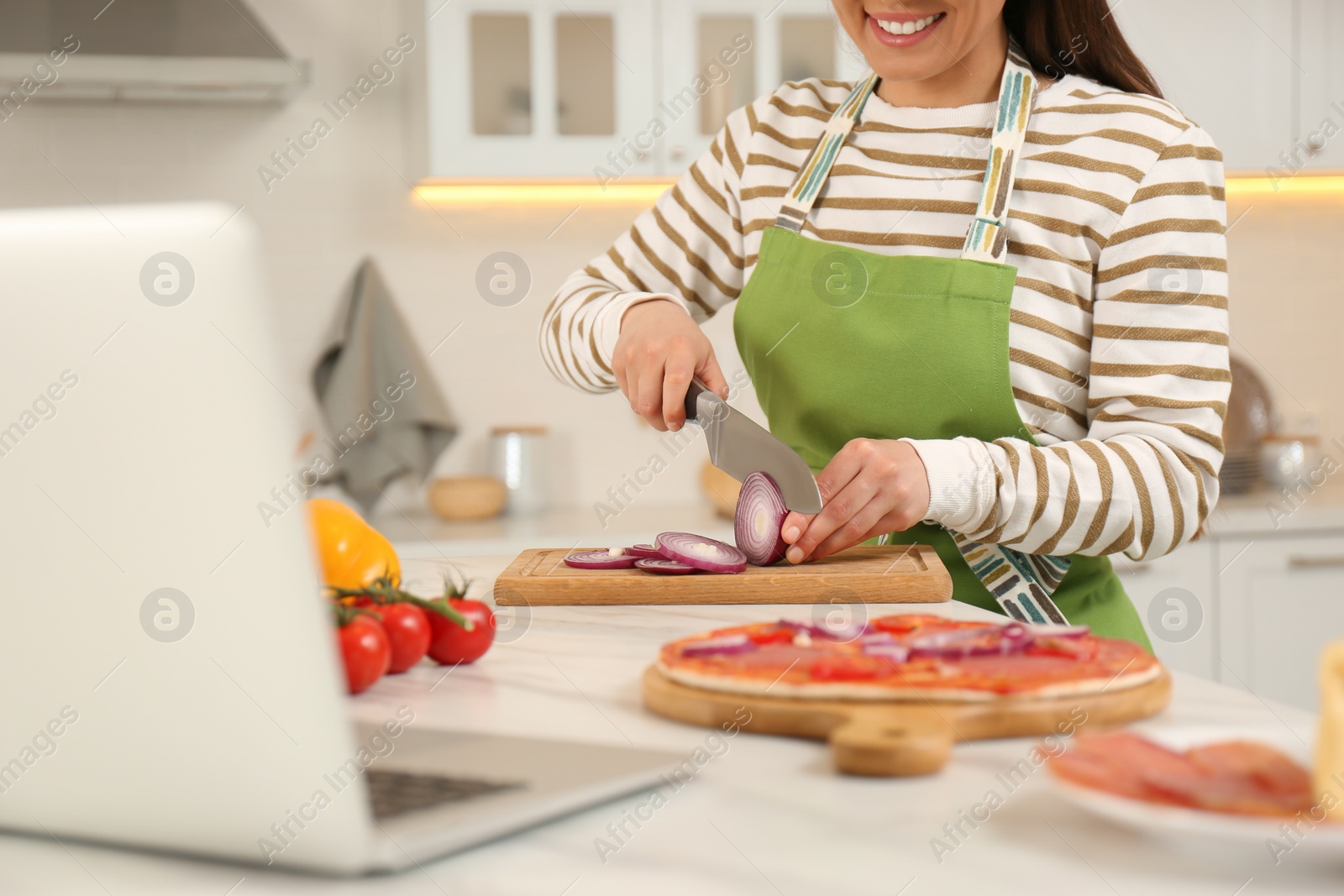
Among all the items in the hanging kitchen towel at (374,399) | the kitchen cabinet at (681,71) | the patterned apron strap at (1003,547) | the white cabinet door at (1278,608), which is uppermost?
the kitchen cabinet at (681,71)

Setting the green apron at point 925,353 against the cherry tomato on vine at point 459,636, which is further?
the green apron at point 925,353

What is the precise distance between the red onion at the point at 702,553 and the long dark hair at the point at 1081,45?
61 centimetres

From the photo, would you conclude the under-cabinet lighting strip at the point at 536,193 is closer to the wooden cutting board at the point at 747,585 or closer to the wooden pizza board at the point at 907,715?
the wooden cutting board at the point at 747,585

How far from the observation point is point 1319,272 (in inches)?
118

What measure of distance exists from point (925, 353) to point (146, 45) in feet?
5.59

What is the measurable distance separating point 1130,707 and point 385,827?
0.38 meters

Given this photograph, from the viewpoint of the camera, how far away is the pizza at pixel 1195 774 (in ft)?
1.48

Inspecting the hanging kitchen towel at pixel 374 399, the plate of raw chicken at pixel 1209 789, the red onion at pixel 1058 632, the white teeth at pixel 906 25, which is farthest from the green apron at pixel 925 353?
the hanging kitchen towel at pixel 374 399

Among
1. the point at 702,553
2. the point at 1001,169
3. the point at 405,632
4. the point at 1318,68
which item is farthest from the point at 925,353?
the point at 1318,68

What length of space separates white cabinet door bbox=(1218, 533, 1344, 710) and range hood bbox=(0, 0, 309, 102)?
202 cm

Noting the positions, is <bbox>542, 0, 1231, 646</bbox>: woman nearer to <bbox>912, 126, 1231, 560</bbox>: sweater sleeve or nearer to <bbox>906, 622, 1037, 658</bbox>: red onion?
<bbox>912, 126, 1231, 560</bbox>: sweater sleeve

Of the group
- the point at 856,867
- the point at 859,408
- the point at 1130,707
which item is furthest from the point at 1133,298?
the point at 856,867

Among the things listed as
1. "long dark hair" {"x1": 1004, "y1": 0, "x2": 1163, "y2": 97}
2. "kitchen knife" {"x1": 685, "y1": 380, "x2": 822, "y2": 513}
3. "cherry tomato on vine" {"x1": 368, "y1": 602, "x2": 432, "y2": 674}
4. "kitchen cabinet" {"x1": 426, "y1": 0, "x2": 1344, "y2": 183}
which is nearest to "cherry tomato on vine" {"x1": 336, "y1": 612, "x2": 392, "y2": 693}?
"cherry tomato on vine" {"x1": 368, "y1": 602, "x2": 432, "y2": 674}

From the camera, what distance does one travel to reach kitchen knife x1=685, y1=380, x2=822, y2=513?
1013 mm
